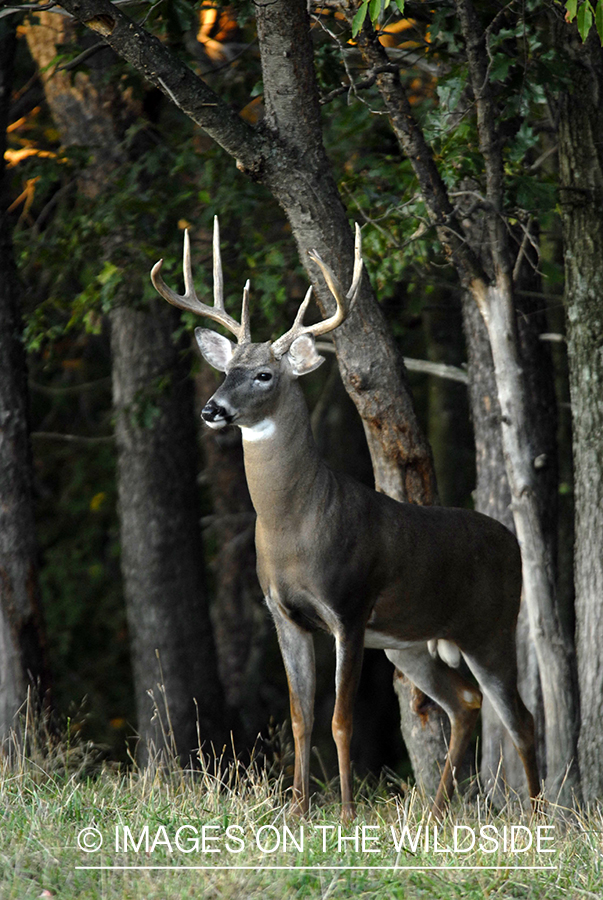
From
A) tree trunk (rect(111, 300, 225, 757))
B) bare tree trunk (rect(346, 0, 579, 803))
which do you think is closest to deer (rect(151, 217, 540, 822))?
bare tree trunk (rect(346, 0, 579, 803))

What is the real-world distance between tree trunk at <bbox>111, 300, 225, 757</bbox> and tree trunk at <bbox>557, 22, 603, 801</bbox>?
3664 mm

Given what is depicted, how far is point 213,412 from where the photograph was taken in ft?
15.7

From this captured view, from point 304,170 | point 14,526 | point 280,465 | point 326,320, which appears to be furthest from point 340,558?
point 14,526

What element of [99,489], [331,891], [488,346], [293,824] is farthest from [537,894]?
[99,489]

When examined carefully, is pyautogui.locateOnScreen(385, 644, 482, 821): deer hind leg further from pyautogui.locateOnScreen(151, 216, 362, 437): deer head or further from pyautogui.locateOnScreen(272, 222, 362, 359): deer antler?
pyautogui.locateOnScreen(272, 222, 362, 359): deer antler

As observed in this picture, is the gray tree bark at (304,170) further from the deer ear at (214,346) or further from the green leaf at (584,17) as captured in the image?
the green leaf at (584,17)

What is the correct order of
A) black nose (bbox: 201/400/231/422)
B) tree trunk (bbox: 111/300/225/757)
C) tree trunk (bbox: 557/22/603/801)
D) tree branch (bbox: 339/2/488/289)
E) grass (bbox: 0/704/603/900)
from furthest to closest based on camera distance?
tree trunk (bbox: 111/300/225/757)
tree trunk (bbox: 557/22/603/801)
tree branch (bbox: 339/2/488/289)
black nose (bbox: 201/400/231/422)
grass (bbox: 0/704/603/900)

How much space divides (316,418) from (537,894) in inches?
305

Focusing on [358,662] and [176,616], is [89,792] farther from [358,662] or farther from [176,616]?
[176,616]

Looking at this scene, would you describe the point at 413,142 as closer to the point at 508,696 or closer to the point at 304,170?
the point at 304,170

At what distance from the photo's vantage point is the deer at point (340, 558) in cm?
507

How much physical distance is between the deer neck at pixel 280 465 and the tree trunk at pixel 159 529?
3.86m

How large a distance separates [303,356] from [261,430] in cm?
39

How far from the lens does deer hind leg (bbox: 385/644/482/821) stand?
5.98 m
